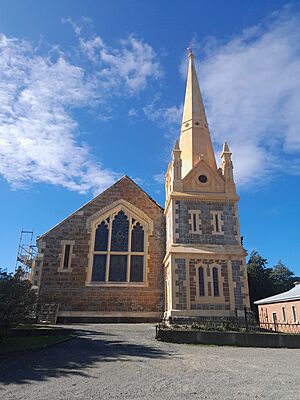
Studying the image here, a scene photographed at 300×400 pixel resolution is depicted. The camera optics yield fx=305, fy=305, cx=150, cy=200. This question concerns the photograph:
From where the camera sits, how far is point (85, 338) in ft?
42.1

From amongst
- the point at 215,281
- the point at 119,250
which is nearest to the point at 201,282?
the point at 215,281

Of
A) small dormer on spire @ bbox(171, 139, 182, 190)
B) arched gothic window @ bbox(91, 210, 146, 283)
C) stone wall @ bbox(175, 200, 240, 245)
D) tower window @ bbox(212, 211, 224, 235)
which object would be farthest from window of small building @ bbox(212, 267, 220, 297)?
small dormer on spire @ bbox(171, 139, 182, 190)

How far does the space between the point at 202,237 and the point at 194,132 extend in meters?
8.99

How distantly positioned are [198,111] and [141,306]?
16248 millimetres

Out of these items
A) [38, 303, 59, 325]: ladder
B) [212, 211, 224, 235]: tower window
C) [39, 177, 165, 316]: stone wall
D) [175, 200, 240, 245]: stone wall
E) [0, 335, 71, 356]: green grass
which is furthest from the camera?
[39, 177, 165, 316]: stone wall

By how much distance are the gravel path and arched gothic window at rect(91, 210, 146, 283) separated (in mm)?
11289

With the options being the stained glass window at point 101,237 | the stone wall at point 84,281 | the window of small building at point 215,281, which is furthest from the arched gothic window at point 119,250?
the window of small building at point 215,281

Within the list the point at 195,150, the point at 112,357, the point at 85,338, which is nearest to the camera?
the point at 112,357

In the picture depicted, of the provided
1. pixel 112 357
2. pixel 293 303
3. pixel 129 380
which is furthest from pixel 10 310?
pixel 293 303

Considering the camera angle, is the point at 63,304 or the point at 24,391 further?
the point at 63,304

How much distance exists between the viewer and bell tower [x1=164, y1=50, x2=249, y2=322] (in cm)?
1870

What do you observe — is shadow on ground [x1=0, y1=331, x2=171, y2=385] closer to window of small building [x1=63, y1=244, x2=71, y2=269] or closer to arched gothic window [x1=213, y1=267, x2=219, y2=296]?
arched gothic window [x1=213, y1=267, x2=219, y2=296]

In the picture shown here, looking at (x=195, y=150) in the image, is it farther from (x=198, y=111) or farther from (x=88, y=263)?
(x=88, y=263)

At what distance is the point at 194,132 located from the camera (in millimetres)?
24641
